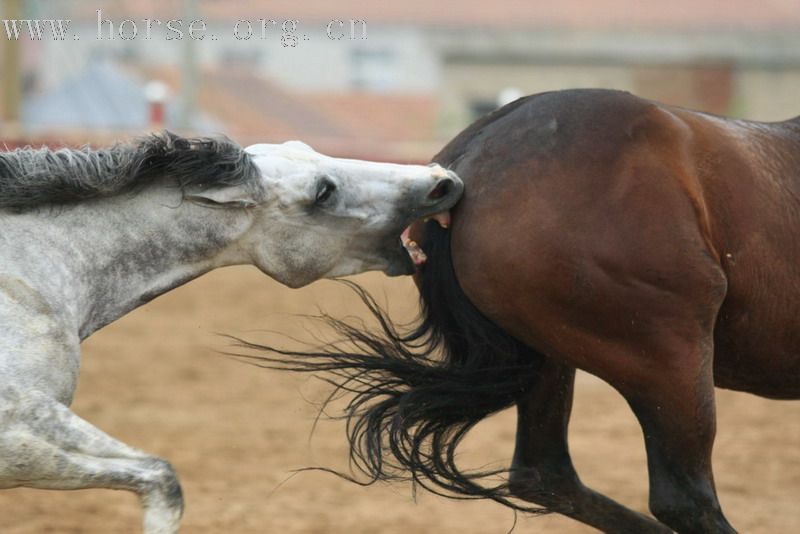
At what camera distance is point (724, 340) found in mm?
3480

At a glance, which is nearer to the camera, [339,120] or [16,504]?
[16,504]

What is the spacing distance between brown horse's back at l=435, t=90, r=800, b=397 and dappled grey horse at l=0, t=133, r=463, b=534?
0.67 ft

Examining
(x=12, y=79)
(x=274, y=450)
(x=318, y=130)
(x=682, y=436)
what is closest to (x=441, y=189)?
(x=682, y=436)

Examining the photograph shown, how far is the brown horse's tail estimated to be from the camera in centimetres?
357

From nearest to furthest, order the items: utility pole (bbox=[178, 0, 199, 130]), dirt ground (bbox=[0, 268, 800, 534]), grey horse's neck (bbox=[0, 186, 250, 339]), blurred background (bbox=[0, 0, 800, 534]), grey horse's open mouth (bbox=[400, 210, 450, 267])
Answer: grey horse's neck (bbox=[0, 186, 250, 339]) → grey horse's open mouth (bbox=[400, 210, 450, 267]) → dirt ground (bbox=[0, 268, 800, 534]) → blurred background (bbox=[0, 0, 800, 534]) → utility pole (bbox=[178, 0, 199, 130])

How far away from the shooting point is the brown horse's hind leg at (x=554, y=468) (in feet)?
12.5

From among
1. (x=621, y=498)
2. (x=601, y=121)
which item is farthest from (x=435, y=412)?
(x=621, y=498)

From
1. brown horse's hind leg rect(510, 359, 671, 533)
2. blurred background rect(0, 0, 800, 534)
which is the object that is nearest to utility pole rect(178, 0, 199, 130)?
blurred background rect(0, 0, 800, 534)

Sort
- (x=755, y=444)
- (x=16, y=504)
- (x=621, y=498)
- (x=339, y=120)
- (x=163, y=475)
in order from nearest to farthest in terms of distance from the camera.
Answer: (x=163, y=475)
(x=16, y=504)
(x=621, y=498)
(x=755, y=444)
(x=339, y=120)

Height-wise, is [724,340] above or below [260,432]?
above

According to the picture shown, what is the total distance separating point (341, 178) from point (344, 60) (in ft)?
101

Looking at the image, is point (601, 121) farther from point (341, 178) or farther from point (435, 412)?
point (435, 412)

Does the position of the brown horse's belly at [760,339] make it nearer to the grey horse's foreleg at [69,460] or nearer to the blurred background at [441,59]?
the grey horse's foreleg at [69,460]

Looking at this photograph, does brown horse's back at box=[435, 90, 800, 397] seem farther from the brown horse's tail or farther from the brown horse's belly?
the brown horse's tail
